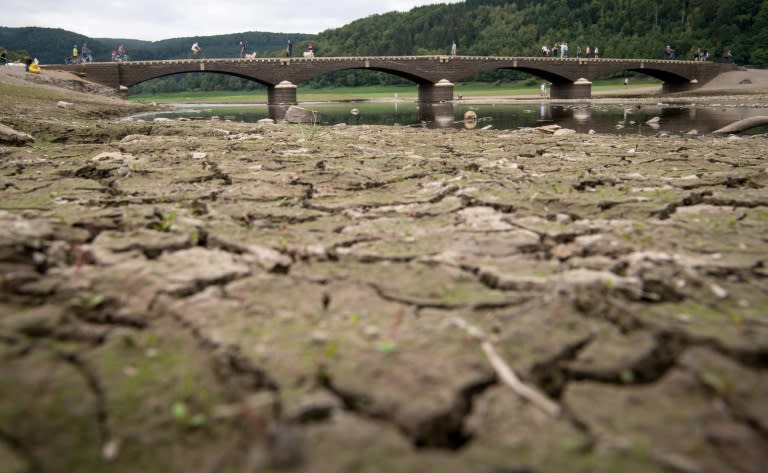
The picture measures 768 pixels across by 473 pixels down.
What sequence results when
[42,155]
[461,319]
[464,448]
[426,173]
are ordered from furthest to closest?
[42,155] → [426,173] → [461,319] → [464,448]

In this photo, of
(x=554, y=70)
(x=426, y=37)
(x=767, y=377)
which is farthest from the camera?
(x=426, y=37)

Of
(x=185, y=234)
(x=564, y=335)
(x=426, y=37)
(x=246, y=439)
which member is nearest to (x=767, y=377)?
(x=564, y=335)

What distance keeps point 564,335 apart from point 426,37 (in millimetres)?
108108

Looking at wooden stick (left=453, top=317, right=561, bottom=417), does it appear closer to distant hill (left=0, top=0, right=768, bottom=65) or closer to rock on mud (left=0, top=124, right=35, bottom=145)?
rock on mud (left=0, top=124, right=35, bottom=145)

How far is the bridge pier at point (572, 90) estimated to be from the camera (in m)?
46.2

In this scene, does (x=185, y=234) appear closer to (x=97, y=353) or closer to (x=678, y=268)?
(x=97, y=353)

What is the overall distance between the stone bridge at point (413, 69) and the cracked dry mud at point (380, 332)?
129 feet

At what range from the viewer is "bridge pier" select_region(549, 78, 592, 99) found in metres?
46.2

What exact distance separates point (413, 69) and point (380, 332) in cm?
4444

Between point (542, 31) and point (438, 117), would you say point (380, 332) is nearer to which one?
point (438, 117)

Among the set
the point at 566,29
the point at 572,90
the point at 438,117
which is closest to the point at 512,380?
the point at 438,117

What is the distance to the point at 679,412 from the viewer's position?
135 centimetres

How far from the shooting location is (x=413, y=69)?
1732 inches

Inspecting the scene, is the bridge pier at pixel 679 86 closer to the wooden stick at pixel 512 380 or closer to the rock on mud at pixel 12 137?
the rock on mud at pixel 12 137
